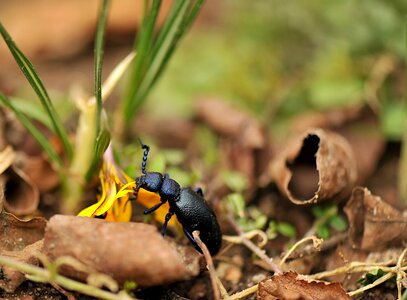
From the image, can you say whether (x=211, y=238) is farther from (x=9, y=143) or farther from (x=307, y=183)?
(x=9, y=143)

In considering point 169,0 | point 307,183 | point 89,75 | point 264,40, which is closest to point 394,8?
point 264,40

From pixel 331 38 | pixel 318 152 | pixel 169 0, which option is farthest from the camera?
pixel 169 0

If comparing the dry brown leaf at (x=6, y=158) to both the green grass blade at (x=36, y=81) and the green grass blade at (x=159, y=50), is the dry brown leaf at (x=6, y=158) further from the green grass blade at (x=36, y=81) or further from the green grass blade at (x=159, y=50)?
the green grass blade at (x=159, y=50)

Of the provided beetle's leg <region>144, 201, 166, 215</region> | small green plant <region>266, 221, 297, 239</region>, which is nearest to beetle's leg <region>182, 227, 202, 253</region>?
beetle's leg <region>144, 201, 166, 215</region>

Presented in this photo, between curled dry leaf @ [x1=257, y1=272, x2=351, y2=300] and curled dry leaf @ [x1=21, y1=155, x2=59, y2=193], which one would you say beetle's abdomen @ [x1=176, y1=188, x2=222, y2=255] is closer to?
curled dry leaf @ [x1=257, y1=272, x2=351, y2=300]

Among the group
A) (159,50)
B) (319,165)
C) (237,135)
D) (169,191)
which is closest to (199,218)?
(169,191)

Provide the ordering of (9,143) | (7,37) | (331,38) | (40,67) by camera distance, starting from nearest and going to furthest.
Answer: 1. (7,37)
2. (9,143)
3. (331,38)
4. (40,67)

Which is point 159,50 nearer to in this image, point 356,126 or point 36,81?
point 36,81

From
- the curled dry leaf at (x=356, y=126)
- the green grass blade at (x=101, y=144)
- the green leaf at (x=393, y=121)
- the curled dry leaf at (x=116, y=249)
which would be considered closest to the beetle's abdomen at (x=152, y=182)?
the green grass blade at (x=101, y=144)

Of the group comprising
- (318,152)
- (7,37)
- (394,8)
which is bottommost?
(318,152)
